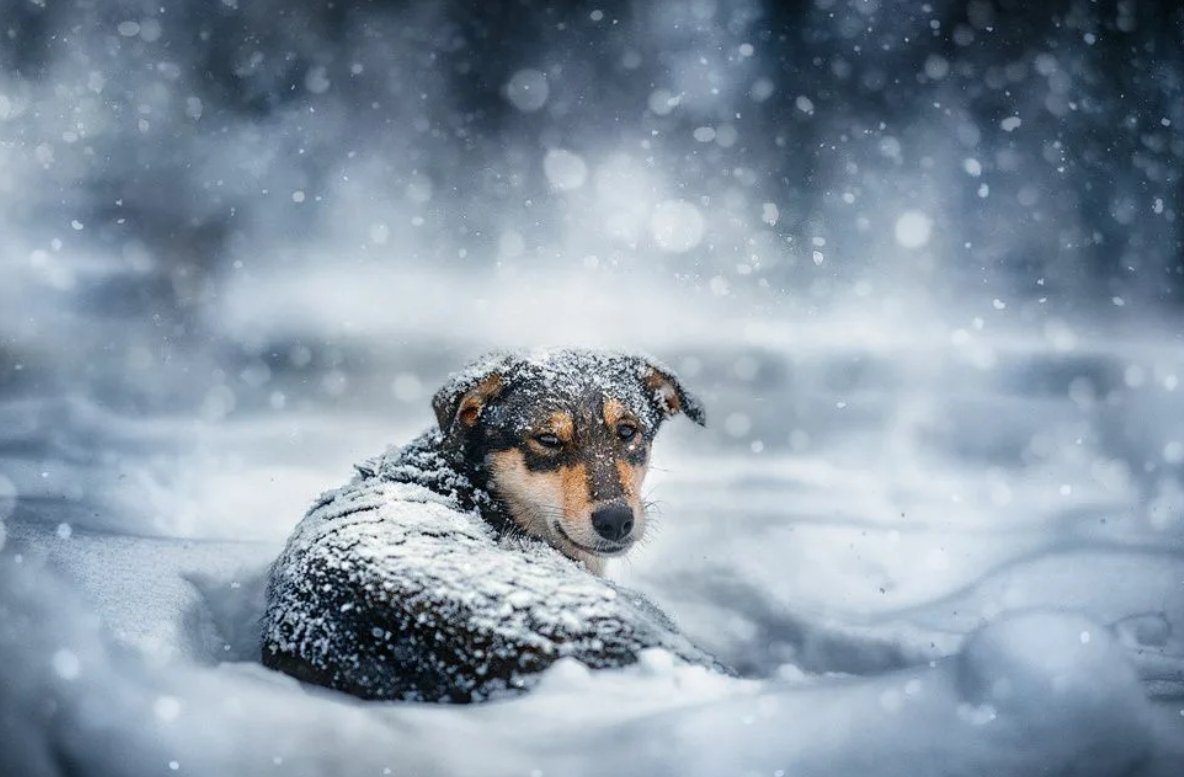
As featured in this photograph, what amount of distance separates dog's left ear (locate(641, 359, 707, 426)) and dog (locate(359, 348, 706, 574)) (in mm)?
344

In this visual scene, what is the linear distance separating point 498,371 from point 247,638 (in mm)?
2045

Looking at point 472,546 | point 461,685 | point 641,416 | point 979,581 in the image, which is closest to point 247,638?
point 472,546

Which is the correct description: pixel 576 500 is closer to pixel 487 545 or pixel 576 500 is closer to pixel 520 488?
pixel 520 488

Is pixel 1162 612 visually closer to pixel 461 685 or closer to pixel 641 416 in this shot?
pixel 641 416

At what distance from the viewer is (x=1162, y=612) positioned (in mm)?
4930

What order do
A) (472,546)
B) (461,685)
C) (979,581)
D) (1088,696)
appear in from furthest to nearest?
(979,581) → (472,546) → (461,685) → (1088,696)

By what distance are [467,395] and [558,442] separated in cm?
63

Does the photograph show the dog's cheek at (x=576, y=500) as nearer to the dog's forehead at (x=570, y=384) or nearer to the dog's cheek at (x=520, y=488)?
the dog's cheek at (x=520, y=488)

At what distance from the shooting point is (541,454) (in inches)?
184

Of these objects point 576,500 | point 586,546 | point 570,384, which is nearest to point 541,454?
point 576,500

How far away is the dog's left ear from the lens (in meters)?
5.28

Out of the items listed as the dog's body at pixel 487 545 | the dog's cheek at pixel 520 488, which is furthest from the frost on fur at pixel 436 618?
the dog's cheek at pixel 520 488

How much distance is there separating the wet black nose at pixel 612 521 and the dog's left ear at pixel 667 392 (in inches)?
45.1

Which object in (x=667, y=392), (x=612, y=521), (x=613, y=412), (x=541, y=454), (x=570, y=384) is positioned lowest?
(x=612, y=521)
